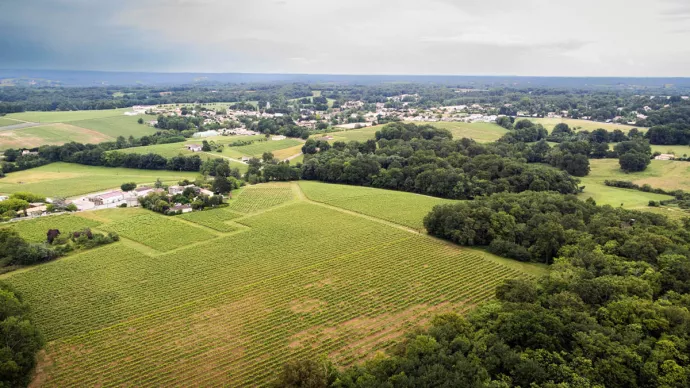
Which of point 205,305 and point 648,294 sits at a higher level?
point 648,294

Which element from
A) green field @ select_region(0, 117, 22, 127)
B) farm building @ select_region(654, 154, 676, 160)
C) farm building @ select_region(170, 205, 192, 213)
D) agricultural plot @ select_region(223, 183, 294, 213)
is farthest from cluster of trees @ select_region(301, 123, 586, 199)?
green field @ select_region(0, 117, 22, 127)

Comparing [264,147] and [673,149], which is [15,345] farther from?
[673,149]

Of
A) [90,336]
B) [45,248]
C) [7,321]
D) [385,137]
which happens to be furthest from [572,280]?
[385,137]

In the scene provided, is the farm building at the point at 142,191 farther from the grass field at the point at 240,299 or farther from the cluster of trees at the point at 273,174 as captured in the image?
the cluster of trees at the point at 273,174

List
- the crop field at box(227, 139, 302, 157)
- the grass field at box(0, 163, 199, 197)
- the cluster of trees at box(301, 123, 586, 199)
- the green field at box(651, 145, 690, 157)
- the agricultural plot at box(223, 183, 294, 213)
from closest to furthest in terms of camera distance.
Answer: the agricultural plot at box(223, 183, 294, 213)
the cluster of trees at box(301, 123, 586, 199)
the grass field at box(0, 163, 199, 197)
the green field at box(651, 145, 690, 157)
the crop field at box(227, 139, 302, 157)

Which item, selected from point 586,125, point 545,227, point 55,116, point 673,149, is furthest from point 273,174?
point 55,116

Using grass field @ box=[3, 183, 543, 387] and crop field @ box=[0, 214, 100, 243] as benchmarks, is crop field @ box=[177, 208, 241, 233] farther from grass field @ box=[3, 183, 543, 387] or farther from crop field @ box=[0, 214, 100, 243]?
crop field @ box=[0, 214, 100, 243]

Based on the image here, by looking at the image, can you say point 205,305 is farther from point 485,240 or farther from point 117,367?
point 485,240

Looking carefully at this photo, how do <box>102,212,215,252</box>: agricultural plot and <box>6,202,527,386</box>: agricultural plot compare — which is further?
<box>102,212,215,252</box>: agricultural plot
